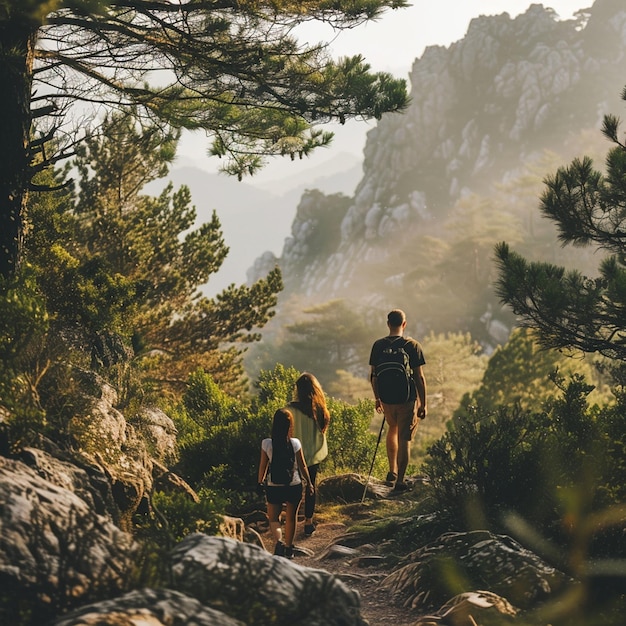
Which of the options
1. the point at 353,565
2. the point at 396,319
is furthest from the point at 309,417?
the point at 396,319

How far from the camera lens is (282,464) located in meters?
5.95

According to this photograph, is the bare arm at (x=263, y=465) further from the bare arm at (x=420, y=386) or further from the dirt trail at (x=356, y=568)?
the bare arm at (x=420, y=386)

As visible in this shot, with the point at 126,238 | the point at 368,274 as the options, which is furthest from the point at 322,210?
the point at 126,238

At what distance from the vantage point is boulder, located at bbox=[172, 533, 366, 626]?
128 inches

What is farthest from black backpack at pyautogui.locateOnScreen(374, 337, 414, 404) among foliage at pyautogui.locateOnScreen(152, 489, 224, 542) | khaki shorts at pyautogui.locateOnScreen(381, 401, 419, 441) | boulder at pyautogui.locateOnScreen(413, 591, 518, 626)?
boulder at pyautogui.locateOnScreen(413, 591, 518, 626)

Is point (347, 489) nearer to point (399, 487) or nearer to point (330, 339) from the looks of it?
point (399, 487)

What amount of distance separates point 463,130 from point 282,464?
99848 millimetres

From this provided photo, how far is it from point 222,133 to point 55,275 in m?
3.33

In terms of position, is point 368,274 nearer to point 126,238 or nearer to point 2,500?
point 126,238

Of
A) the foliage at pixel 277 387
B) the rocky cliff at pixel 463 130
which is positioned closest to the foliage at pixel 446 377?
the foliage at pixel 277 387

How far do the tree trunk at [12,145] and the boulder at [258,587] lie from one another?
184 inches

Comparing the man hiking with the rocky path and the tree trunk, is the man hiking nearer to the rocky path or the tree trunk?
A: the rocky path

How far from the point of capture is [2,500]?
3.13 m

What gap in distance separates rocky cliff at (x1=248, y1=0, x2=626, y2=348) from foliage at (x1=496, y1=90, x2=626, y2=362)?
7868cm
